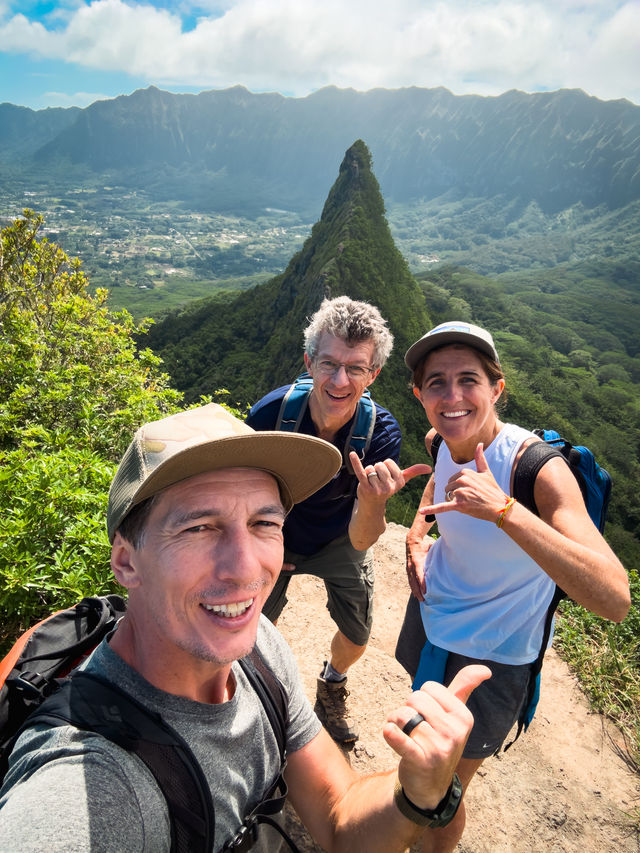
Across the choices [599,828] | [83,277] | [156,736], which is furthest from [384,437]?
[83,277]

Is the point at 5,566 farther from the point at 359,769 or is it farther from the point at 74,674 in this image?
the point at 359,769

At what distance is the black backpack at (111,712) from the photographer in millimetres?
1396

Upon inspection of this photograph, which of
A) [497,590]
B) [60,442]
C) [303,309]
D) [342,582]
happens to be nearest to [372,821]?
[497,590]

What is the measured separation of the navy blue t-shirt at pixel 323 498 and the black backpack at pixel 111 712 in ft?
5.16

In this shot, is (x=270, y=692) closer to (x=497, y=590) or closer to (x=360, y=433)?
(x=497, y=590)

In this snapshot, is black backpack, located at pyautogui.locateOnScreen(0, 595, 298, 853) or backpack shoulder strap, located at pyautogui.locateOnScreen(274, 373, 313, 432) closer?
black backpack, located at pyautogui.locateOnScreen(0, 595, 298, 853)

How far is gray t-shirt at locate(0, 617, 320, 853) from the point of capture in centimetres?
121

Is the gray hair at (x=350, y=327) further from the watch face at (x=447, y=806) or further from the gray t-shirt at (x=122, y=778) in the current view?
the watch face at (x=447, y=806)

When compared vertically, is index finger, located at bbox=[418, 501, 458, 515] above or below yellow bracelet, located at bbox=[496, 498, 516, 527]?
below

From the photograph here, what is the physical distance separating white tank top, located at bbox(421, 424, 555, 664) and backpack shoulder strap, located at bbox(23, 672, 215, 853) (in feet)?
5.41

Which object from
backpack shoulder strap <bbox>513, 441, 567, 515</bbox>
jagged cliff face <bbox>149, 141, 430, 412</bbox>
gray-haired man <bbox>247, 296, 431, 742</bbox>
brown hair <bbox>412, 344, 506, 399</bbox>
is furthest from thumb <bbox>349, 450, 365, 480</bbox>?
jagged cliff face <bbox>149, 141, 430, 412</bbox>

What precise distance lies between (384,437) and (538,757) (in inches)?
138

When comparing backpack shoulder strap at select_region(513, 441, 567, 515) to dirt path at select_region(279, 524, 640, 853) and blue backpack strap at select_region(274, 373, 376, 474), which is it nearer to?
blue backpack strap at select_region(274, 373, 376, 474)

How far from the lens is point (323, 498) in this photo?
3.44m
